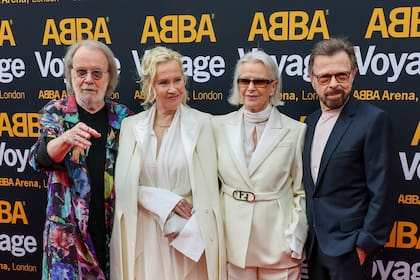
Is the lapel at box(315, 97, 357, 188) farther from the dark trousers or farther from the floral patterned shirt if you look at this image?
the floral patterned shirt

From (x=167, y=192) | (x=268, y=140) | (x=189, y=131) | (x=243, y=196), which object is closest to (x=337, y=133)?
(x=268, y=140)

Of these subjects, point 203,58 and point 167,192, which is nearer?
point 167,192

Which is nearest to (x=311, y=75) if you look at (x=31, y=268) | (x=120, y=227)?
(x=120, y=227)

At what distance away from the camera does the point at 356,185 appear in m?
1.85

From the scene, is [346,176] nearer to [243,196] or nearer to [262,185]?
[262,185]

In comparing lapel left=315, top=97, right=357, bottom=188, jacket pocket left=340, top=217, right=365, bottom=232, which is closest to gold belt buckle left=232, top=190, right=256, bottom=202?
lapel left=315, top=97, right=357, bottom=188

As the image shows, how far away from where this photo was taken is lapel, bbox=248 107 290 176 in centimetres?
200

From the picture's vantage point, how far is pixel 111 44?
2719 millimetres

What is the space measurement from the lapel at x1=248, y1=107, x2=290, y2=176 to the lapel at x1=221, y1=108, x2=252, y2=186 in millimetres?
39

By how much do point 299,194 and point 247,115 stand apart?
483mm

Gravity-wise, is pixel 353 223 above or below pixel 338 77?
below

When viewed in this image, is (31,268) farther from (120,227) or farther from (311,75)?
(311,75)

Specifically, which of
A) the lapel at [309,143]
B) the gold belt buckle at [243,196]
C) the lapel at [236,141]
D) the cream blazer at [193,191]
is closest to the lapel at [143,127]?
the cream blazer at [193,191]

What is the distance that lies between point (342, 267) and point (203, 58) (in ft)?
4.93
